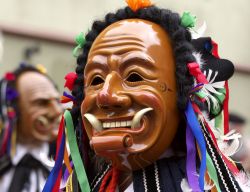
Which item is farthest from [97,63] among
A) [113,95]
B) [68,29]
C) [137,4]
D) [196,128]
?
[68,29]

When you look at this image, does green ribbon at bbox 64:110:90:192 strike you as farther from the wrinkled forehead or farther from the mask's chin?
the wrinkled forehead

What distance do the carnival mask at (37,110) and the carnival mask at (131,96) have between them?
1.63 meters

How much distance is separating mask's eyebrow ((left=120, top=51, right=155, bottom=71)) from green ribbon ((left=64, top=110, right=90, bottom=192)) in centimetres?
36

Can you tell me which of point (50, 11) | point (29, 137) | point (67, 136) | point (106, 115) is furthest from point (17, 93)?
point (50, 11)

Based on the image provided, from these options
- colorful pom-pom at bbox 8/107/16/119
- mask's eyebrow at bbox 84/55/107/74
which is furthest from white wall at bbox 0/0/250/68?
mask's eyebrow at bbox 84/55/107/74

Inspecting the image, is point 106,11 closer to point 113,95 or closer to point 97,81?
point 97,81

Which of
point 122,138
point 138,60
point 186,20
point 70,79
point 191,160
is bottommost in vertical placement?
point 191,160

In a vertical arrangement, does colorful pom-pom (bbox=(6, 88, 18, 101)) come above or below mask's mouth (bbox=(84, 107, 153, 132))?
below

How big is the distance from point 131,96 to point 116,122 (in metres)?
0.10

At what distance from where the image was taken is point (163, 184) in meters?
2.16

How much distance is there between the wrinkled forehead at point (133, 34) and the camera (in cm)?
220

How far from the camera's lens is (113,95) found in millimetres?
2109

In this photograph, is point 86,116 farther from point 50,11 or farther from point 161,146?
point 50,11

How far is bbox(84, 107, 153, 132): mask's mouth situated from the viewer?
82.6 inches
